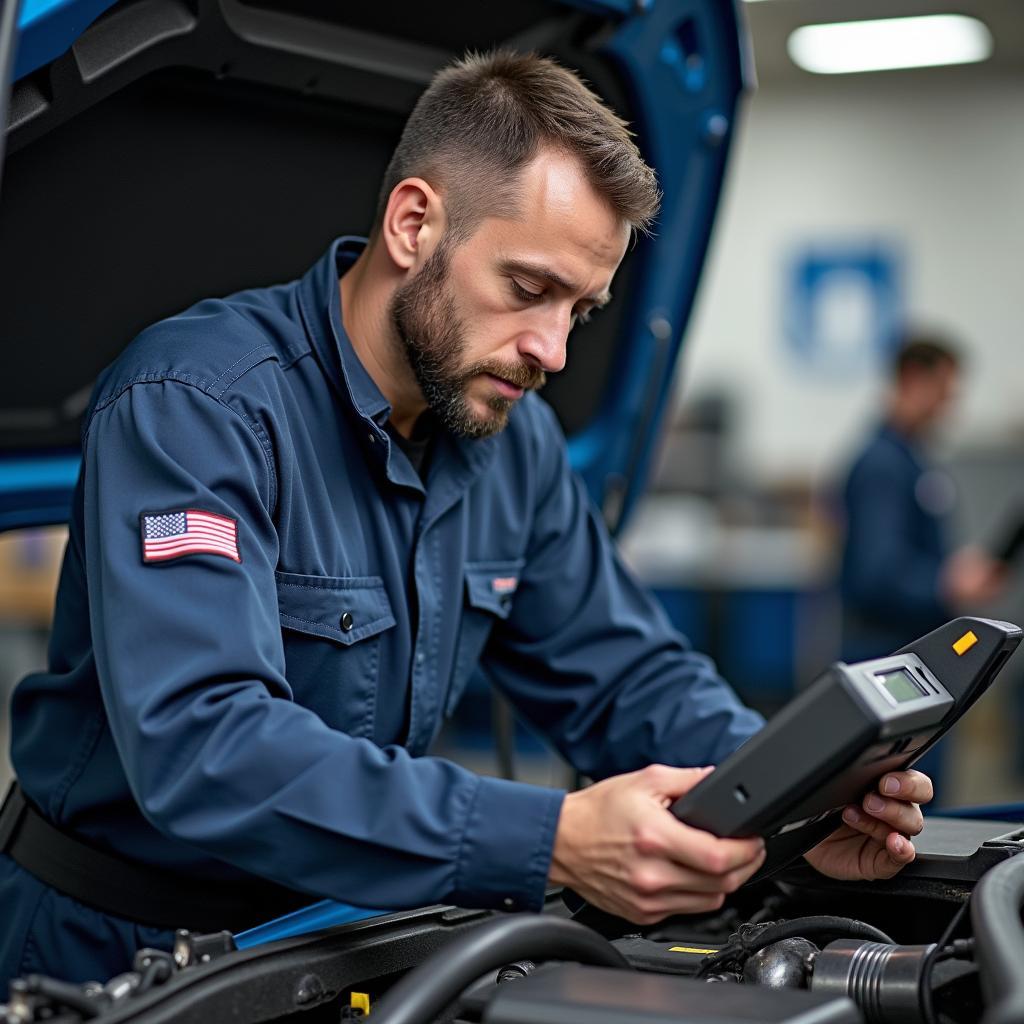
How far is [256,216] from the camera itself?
1691mm

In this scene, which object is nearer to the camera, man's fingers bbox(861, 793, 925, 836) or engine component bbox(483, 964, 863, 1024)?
engine component bbox(483, 964, 863, 1024)

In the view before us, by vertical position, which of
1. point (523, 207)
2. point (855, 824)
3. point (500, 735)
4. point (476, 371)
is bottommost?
point (500, 735)

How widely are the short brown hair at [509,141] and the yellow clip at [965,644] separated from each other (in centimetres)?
48

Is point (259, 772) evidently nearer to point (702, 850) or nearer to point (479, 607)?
point (702, 850)

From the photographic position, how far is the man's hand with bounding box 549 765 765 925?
0.97 m

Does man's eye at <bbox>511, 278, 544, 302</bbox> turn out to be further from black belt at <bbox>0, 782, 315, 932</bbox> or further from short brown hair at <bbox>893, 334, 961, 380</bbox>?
short brown hair at <bbox>893, 334, 961, 380</bbox>

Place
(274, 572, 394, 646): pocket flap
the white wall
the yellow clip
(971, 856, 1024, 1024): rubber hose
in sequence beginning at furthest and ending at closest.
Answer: the white wall < (274, 572, 394, 646): pocket flap < the yellow clip < (971, 856, 1024, 1024): rubber hose

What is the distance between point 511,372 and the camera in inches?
51.0

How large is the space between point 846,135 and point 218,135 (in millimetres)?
7419

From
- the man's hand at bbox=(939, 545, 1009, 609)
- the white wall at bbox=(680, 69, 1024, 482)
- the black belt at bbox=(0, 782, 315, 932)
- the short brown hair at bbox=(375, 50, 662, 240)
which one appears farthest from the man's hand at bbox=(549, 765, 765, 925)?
the white wall at bbox=(680, 69, 1024, 482)

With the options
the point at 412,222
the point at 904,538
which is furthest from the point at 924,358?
the point at 412,222

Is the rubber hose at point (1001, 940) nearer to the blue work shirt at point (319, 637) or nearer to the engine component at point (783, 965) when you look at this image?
the engine component at point (783, 965)

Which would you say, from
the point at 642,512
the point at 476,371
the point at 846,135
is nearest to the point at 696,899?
the point at 476,371

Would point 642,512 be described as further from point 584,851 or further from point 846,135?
point 584,851
